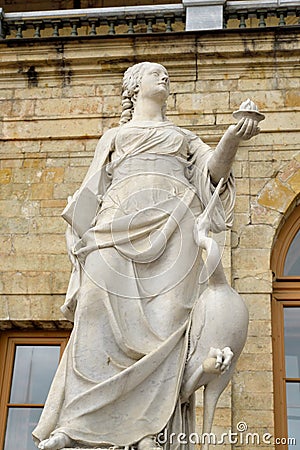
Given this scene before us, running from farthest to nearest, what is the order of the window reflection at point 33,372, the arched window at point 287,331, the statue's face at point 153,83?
the window reflection at point 33,372 → the arched window at point 287,331 → the statue's face at point 153,83

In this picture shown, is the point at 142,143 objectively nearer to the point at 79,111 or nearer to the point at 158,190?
the point at 158,190

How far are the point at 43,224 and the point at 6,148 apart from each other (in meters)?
0.99

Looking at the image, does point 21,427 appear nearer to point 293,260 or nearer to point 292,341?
point 292,341

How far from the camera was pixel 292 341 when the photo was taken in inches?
319

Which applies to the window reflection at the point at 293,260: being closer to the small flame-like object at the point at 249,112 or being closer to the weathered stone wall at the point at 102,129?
the weathered stone wall at the point at 102,129

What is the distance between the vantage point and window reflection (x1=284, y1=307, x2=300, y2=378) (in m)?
7.95

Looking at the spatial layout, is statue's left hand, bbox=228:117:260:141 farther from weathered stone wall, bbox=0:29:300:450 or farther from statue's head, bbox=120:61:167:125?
weathered stone wall, bbox=0:29:300:450

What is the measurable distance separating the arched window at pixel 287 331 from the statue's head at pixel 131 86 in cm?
333

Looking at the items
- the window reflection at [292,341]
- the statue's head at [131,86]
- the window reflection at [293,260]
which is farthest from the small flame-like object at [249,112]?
the window reflection at [293,260]

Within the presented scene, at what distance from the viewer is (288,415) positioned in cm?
770

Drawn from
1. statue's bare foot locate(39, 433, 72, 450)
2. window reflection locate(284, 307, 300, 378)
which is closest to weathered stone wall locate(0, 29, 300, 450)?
window reflection locate(284, 307, 300, 378)

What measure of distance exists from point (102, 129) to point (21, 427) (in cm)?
310

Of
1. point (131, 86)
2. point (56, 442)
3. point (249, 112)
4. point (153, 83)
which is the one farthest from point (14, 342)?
point (249, 112)

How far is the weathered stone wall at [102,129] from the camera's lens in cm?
828
